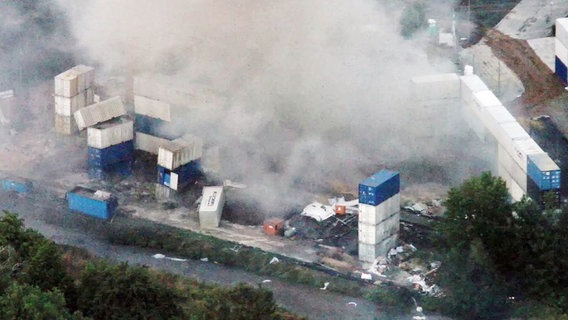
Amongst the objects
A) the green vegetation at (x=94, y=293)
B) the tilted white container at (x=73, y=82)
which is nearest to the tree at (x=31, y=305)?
the green vegetation at (x=94, y=293)

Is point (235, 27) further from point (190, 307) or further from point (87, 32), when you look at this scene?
point (190, 307)

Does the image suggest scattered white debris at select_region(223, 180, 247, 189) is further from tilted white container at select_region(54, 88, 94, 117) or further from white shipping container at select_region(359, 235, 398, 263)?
tilted white container at select_region(54, 88, 94, 117)

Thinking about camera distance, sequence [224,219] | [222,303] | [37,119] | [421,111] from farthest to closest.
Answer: [37,119] < [421,111] < [224,219] < [222,303]

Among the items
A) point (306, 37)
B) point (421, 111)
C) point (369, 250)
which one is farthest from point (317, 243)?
point (306, 37)

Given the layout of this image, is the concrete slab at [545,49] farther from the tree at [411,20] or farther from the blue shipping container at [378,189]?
the blue shipping container at [378,189]

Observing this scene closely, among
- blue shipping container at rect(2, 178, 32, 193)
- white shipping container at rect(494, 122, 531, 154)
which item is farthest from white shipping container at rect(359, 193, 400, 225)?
blue shipping container at rect(2, 178, 32, 193)

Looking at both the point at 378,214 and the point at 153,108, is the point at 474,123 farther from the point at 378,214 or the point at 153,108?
the point at 153,108

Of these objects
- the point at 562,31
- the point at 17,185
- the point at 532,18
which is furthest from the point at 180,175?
the point at 532,18
